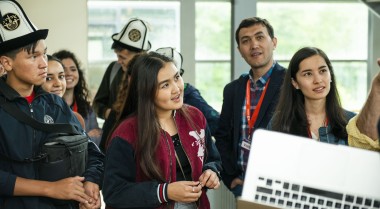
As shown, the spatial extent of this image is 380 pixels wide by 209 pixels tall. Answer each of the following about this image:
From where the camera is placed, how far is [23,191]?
2111 millimetres

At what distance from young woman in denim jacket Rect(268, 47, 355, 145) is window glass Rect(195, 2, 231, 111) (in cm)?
380

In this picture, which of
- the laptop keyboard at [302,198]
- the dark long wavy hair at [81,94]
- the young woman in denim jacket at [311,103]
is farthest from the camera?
the dark long wavy hair at [81,94]

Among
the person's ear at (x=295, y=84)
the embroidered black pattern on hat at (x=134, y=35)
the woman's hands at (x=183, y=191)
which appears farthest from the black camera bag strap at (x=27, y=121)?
the embroidered black pattern on hat at (x=134, y=35)

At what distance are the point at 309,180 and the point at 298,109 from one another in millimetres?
1676

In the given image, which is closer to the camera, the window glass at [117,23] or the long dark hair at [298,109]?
the long dark hair at [298,109]

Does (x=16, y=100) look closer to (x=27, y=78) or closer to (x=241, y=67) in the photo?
(x=27, y=78)

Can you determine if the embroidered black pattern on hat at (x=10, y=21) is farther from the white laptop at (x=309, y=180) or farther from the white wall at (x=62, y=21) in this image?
the white wall at (x=62, y=21)

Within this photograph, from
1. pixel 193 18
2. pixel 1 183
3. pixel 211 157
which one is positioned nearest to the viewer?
pixel 1 183

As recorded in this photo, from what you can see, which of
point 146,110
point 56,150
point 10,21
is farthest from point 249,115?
point 10,21

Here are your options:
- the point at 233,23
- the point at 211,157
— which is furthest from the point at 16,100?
the point at 233,23

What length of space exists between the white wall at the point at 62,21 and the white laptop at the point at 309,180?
442 cm

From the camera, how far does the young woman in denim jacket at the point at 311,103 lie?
258cm

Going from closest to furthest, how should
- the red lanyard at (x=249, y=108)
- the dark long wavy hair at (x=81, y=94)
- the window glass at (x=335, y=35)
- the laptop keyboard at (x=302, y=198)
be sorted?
the laptop keyboard at (x=302, y=198) < the red lanyard at (x=249, y=108) < the dark long wavy hair at (x=81, y=94) < the window glass at (x=335, y=35)

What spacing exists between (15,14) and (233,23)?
2508mm
